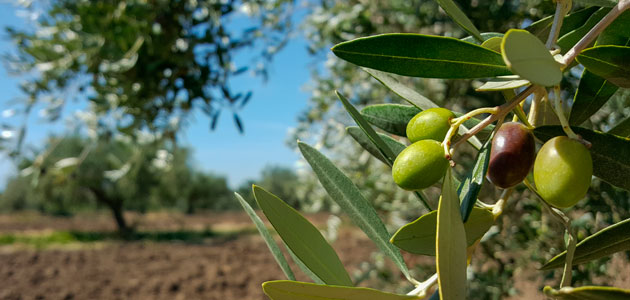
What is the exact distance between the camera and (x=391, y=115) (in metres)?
0.44

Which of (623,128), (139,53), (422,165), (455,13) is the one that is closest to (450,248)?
(422,165)

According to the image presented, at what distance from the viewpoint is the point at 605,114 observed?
3.54 feet

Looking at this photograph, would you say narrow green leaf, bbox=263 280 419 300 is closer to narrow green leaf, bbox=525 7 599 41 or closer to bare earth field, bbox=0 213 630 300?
narrow green leaf, bbox=525 7 599 41

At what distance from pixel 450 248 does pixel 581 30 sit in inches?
10.0

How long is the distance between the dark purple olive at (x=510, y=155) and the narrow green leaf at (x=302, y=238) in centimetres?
14

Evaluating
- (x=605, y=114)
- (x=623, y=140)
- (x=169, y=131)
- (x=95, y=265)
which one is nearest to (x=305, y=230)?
(x=623, y=140)

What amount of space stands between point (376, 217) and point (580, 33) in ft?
0.78

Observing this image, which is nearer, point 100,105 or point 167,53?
point 167,53

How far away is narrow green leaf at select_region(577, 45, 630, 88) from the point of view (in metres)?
0.34

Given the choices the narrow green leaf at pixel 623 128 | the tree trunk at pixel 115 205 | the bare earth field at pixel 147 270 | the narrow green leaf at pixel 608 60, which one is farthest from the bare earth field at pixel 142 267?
the narrow green leaf at pixel 608 60

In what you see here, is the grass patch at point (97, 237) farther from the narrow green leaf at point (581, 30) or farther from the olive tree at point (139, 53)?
the narrow green leaf at point (581, 30)

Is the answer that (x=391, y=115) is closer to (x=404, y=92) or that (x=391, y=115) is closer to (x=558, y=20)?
(x=404, y=92)

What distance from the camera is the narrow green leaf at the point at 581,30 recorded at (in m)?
0.40

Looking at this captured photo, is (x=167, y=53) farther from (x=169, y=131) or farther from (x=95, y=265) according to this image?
(x=95, y=265)
